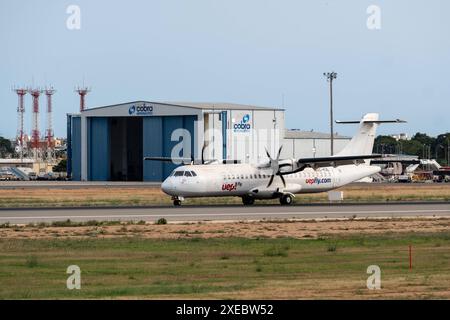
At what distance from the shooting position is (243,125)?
11069 cm

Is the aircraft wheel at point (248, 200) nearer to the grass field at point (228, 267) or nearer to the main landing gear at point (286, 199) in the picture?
the main landing gear at point (286, 199)

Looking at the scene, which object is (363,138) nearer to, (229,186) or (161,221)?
(229,186)

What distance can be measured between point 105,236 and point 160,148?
73701 millimetres

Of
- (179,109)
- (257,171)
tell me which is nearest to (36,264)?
(257,171)

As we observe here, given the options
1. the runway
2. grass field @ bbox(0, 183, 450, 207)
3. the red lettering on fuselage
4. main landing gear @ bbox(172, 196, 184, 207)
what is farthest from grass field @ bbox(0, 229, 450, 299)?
grass field @ bbox(0, 183, 450, 207)

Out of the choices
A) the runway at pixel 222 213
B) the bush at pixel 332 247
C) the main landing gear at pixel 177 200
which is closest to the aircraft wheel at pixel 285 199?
the runway at pixel 222 213

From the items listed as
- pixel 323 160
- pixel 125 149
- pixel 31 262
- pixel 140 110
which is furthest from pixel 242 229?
pixel 125 149

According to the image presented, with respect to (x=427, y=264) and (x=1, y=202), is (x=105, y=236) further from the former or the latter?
(x=1, y=202)

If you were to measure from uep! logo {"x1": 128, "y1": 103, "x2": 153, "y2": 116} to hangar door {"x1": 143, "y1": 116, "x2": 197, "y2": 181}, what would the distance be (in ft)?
2.80

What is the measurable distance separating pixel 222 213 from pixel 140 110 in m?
64.2

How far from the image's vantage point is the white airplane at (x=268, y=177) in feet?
189

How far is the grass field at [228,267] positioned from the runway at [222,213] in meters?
10.4

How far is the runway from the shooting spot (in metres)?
46.8

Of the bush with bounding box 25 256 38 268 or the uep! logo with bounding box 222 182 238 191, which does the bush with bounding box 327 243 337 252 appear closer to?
the bush with bounding box 25 256 38 268
